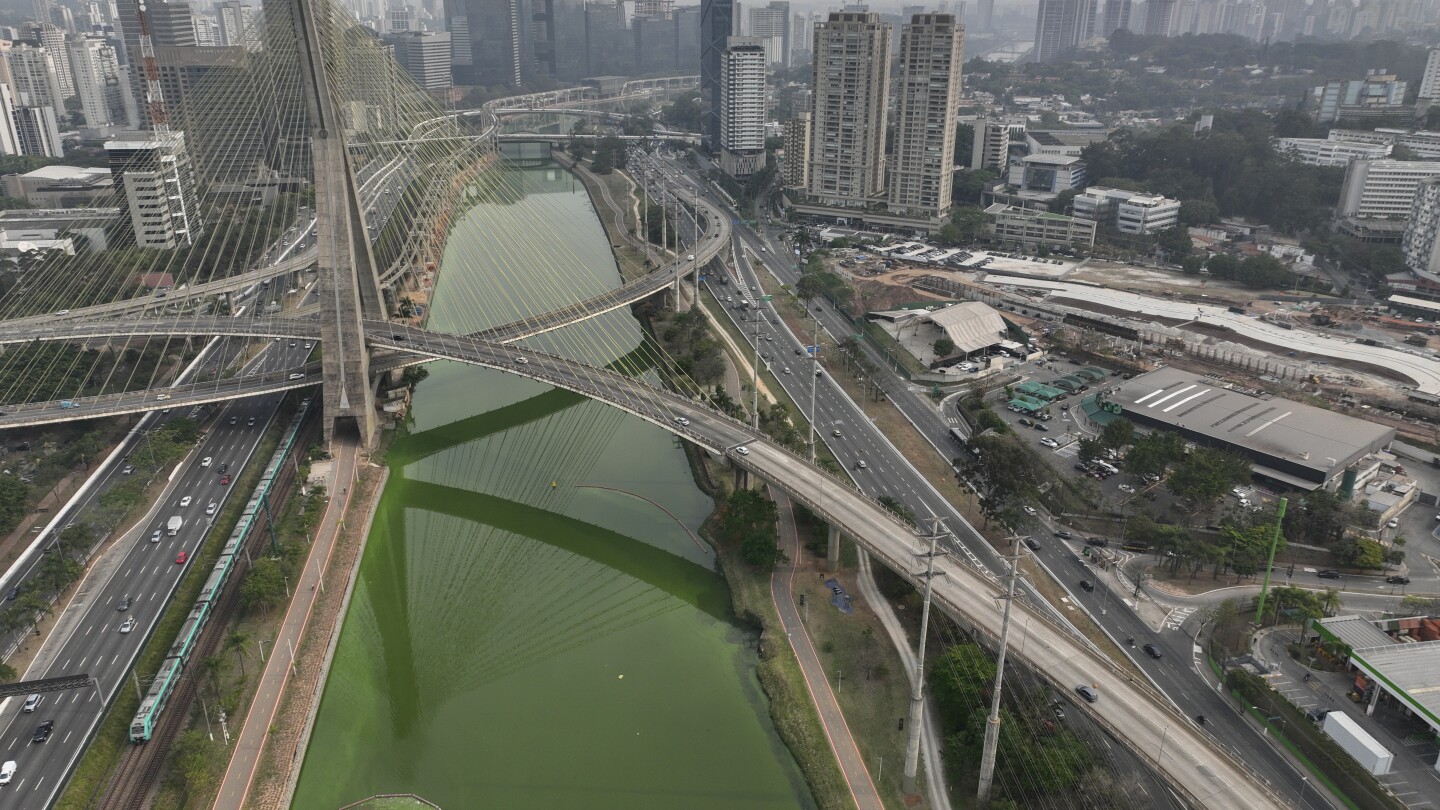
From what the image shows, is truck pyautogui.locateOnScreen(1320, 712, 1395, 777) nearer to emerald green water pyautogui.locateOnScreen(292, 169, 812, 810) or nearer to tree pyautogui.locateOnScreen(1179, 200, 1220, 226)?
emerald green water pyautogui.locateOnScreen(292, 169, 812, 810)

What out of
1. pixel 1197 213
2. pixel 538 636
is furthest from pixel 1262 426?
pixel 1197 213

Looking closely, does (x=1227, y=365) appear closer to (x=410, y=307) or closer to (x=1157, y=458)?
(x=1157, y=458)

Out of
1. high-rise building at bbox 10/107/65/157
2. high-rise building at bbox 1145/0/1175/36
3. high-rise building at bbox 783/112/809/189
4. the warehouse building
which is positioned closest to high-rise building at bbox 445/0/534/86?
high-rise building at bbox 10/107/65/157

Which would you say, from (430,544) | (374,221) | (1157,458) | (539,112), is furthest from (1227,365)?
(539,112)

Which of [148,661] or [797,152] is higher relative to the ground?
[797,152]

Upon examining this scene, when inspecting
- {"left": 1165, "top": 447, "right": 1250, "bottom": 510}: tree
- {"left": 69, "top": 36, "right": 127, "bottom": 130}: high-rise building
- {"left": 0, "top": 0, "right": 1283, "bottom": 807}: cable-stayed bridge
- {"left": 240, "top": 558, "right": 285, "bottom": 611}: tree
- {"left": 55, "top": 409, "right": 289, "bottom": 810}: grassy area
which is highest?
{"left": 69, "top": 36, "right": 127, "bottom": 130}: high-rise building

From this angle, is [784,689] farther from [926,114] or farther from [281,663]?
[926,114]
